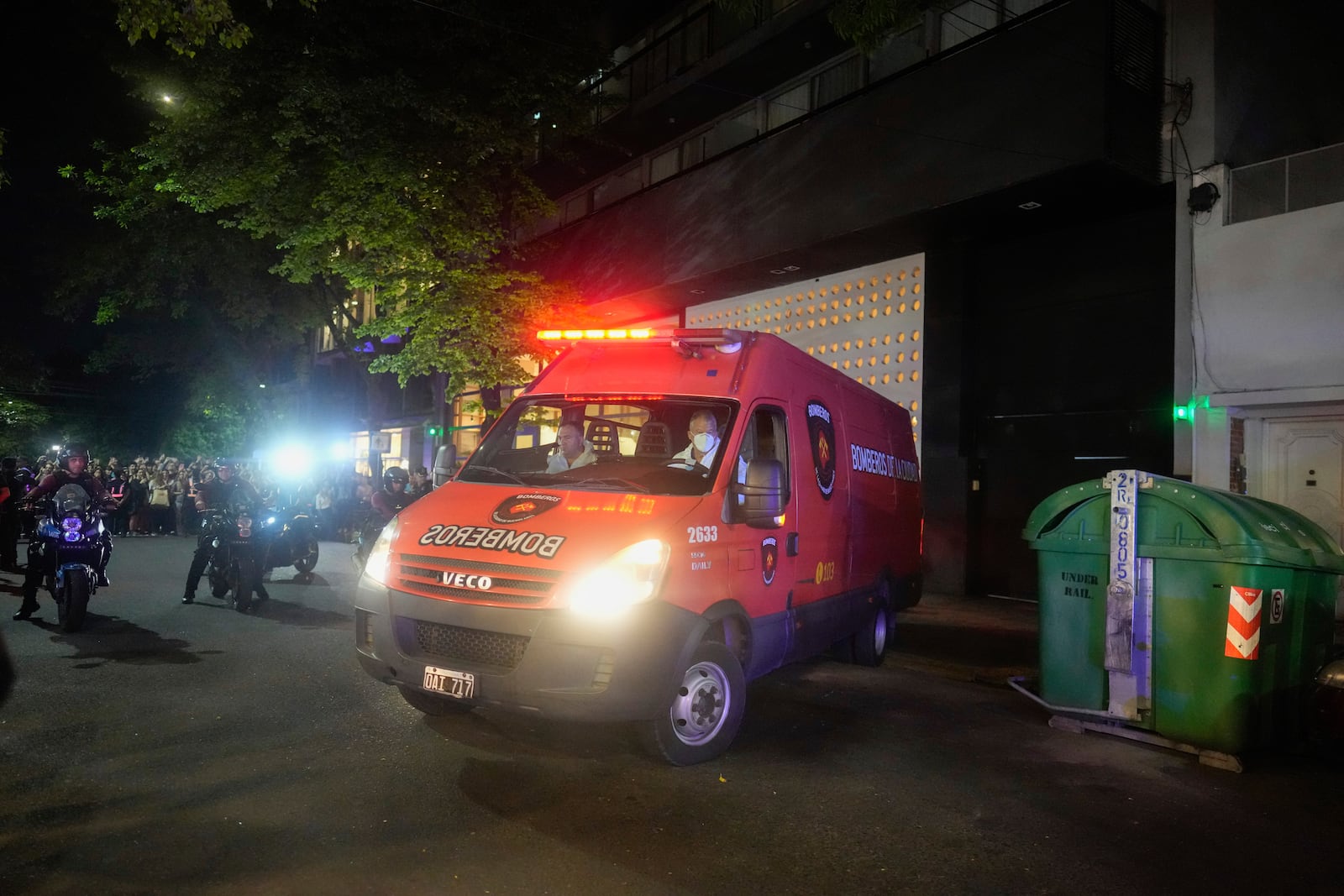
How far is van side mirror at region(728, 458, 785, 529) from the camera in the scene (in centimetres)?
512

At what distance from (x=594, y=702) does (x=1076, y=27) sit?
976 cm

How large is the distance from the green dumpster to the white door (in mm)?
4662

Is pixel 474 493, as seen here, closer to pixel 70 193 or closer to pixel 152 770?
pixel 152 770

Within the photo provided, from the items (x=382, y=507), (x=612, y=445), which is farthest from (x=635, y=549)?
(x=382, y=507)

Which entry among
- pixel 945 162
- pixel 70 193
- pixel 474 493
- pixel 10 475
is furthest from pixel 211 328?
pixel 474 493

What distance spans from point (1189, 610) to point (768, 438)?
2834mm

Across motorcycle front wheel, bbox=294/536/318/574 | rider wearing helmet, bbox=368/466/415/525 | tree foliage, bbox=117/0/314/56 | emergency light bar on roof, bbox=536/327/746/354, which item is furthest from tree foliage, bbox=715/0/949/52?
motorcycle front wheel, bbox=294/536/318/574

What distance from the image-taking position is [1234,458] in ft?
33.7

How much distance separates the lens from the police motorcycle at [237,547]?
32.8ft

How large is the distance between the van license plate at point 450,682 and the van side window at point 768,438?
2.08m

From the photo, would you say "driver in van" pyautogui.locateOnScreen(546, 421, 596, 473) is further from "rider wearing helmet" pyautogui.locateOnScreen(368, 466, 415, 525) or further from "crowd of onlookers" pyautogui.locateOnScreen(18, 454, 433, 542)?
"crowd of onlookers" pyautogui.locateOnScreen(18, 454, 433, 542)

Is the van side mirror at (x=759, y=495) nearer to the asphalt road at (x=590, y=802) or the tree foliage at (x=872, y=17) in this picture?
the asphalt road at (x=590, y=802)

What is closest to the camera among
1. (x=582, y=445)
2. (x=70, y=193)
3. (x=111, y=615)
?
(x=582, y=445)

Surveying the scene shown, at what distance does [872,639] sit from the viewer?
26.6ft
